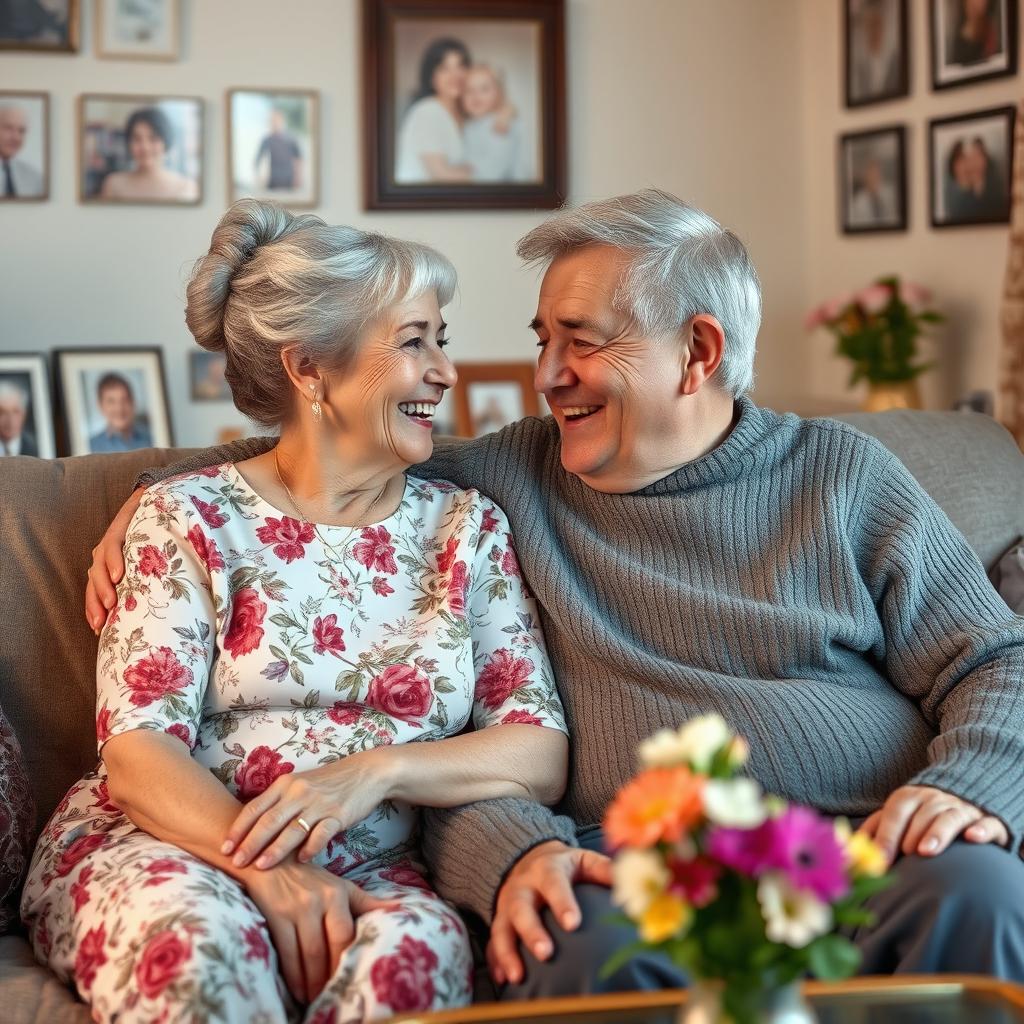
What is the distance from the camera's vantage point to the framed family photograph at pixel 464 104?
167 inches

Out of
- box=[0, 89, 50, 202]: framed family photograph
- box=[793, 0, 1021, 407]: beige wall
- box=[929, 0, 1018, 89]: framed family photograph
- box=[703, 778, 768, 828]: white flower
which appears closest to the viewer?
box=[703, 778, 768, 828]: white flower

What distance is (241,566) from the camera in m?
1.74

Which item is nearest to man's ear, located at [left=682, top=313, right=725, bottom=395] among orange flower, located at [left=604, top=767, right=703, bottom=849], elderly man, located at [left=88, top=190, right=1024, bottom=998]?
elderly man, located at [left=88, top=190, right=1024, bottom=998]

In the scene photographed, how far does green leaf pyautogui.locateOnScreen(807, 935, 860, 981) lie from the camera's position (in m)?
0.94

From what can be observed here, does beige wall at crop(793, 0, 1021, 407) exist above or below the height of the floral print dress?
above

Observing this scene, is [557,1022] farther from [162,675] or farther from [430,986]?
[162,675]

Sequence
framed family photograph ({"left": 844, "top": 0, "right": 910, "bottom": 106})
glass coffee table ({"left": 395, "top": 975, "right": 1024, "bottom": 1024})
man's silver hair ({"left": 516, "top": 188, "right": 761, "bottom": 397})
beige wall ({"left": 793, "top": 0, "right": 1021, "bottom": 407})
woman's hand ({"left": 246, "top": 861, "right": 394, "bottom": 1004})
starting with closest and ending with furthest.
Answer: glass coffee table ({"left": 395, "top": 975, "right": 1024, "bottom": 1024}) < woman's hand ({"left": 246, "top": 861, "right": 394, "bottom": 1004}) < man's silver hair ({"left": 516, "top": 188, "right": 761, "bottom": 397}) < beige wall ({"left": 793, "top": 0, "right": 1021, "bottom": 407}) < framed family photograph ({"left": 844, "top": 0, "right": 910, "bottom": 106})

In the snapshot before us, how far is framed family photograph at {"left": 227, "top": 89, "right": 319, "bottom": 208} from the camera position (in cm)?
416

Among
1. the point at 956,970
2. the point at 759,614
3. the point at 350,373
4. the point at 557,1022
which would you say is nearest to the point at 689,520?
the point at 759,614

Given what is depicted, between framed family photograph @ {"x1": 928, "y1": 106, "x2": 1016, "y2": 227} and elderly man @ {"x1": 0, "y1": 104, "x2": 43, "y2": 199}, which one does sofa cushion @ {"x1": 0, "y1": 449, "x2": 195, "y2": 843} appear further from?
framed family photograph @ {"x1": 928, "y1": 106, "x2": 1016, "y2": 227}

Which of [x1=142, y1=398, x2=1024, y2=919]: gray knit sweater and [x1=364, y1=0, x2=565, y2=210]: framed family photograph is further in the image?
[x1=364, y1=0, x2=565, y2=210]: framed family photograph

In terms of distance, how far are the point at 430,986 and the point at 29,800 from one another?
2.09 feet

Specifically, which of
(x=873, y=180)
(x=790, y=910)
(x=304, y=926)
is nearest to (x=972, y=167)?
(x=873, y=180)

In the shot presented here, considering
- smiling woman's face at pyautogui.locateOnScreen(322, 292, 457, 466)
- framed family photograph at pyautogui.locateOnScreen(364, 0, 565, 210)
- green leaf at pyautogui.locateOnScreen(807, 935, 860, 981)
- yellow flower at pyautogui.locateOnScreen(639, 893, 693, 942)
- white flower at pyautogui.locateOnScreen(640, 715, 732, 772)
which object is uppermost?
framed family photograph at pyautogui.locateOnScreen(364, 0, 565, 210)
